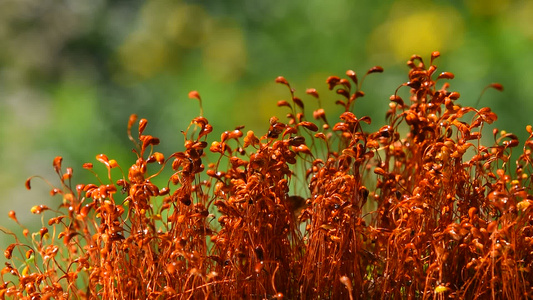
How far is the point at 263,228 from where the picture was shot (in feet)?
3.64

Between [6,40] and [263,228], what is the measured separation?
316cm

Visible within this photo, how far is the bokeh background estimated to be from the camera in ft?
11.1

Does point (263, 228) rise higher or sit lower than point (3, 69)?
lower

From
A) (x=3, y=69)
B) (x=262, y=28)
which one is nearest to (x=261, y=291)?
(x=262, y=28)

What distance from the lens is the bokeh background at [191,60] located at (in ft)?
11.1

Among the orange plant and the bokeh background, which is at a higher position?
the bokeh background

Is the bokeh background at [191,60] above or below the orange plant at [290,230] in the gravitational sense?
above

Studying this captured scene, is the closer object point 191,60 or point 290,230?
point 290,230

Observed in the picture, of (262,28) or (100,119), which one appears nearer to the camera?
(100,119)

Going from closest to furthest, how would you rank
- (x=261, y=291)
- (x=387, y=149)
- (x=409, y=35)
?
1. (x=261, y=291)
2. (x=387, y=149)
3. (x=409, y=35)

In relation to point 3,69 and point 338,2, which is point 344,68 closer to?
point 338,2

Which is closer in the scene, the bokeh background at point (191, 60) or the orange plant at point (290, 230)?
the orange plant at point (290, 230)

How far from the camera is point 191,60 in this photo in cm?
374

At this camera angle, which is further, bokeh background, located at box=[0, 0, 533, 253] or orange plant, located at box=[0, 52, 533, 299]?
bokeh background, located at box=[0, 0, 533, 253]
